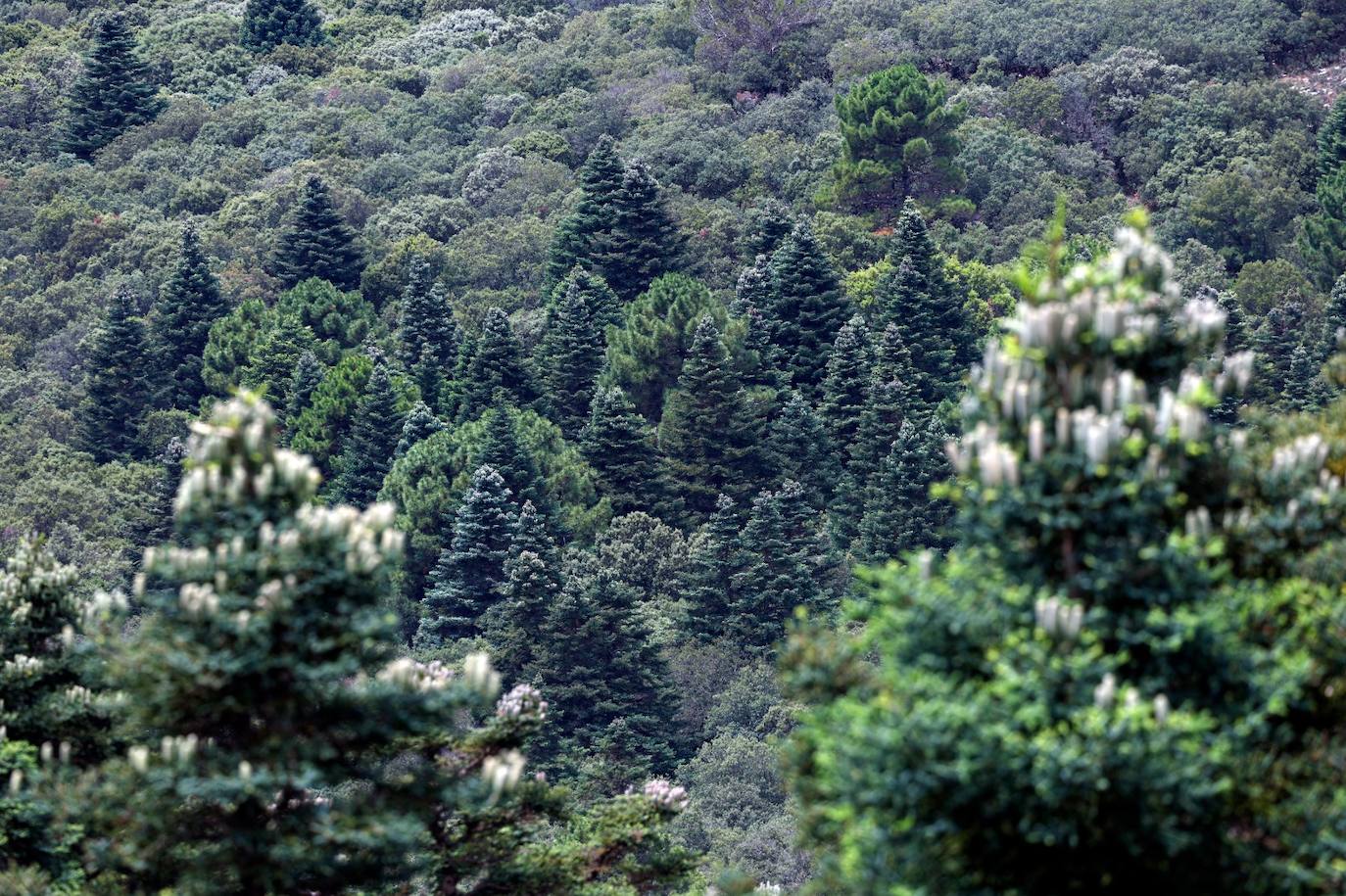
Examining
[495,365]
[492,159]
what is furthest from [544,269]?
[492,159]

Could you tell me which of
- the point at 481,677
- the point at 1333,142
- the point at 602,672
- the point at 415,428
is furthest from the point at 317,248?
the point at 481,677

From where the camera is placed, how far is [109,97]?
10894 cm

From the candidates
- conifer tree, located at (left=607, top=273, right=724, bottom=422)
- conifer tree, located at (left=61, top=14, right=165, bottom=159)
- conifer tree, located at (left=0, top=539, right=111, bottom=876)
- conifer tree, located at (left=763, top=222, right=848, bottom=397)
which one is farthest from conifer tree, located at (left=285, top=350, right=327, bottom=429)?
conifer tree, located at (left=0, top=539, right=111, bottom=876)

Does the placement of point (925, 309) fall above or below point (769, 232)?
above

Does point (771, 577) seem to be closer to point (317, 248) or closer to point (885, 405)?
point (885, 405)

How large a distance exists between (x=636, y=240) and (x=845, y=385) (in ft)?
46.3

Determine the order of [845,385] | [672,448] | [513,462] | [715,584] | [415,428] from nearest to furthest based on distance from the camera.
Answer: [715,584], [513,462], [672,448], [845,385], [415,428]

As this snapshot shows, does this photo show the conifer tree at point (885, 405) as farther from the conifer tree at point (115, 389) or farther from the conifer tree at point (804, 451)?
the conifer tree at point (115, 389)

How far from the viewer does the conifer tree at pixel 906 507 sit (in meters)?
57.4

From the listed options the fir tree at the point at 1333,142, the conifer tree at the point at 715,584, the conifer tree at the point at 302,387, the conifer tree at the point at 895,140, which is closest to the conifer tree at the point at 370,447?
the conifer tree at the point at 302,387

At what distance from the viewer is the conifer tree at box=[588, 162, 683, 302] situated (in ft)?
251

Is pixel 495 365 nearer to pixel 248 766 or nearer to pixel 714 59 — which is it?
pixel 714 59

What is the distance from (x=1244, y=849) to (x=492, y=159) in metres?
85.4

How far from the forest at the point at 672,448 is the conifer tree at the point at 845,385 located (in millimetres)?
196
